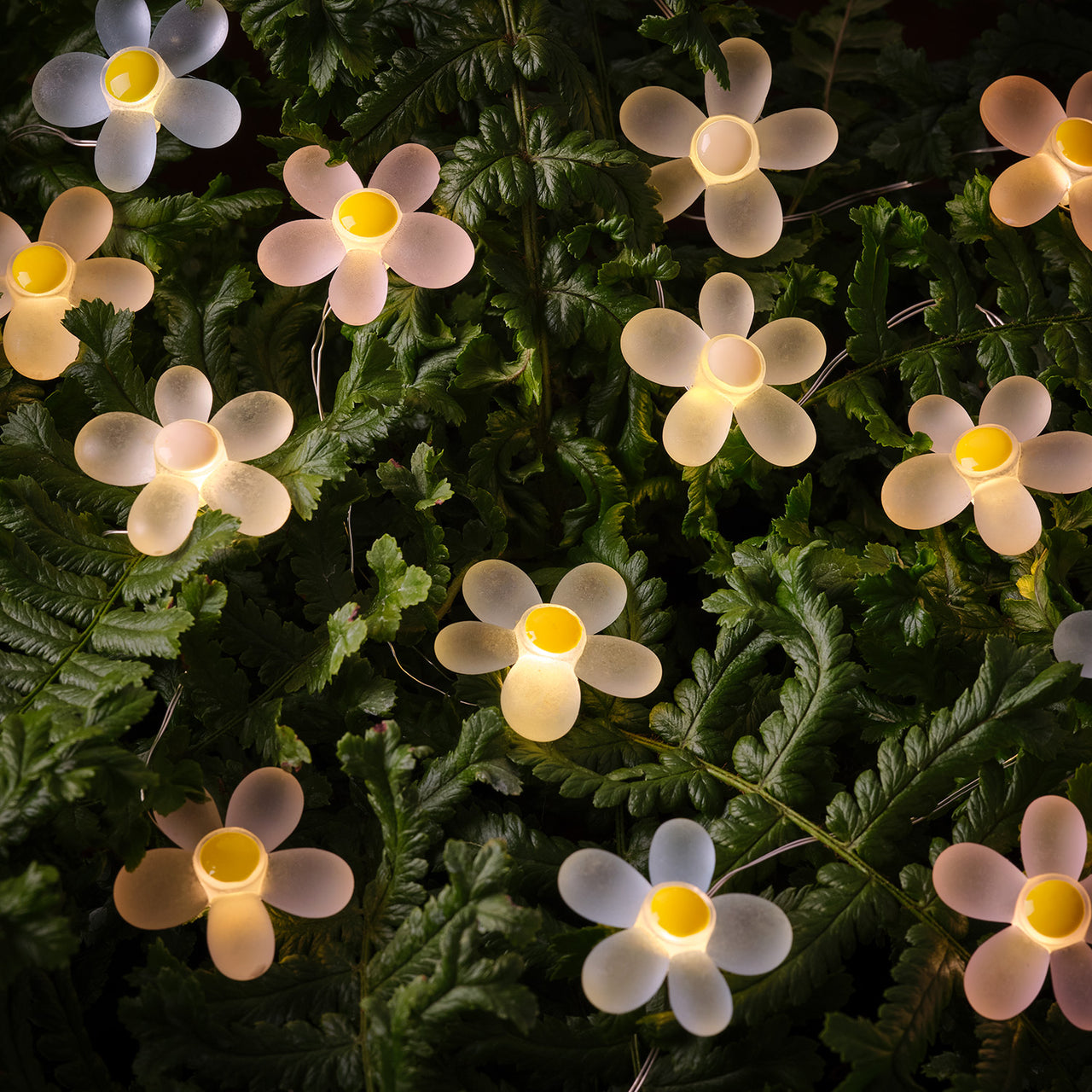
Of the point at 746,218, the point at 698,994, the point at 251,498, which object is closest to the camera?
the point at 698,994

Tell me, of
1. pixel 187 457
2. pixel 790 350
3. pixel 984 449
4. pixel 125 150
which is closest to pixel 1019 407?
pixel 984 449

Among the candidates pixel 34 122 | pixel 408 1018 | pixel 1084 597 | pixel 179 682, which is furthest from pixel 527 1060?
pixel 34 122

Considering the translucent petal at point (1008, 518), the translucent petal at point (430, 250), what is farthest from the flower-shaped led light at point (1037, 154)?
the translucent petal at point (430, 250)

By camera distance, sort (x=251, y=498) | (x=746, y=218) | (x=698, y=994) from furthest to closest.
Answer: (x=746, y=218) < (x=251, y=498) < (x=698, y=994)

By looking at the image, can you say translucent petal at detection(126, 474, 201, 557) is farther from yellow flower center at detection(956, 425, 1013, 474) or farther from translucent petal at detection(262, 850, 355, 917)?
yellow flower center at detection(956, 425, 1013, 474)

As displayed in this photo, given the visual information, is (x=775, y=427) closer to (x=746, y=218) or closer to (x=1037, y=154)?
(x=746, y=218)

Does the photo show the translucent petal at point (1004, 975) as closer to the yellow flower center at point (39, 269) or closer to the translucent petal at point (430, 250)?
the translucent petal at point (430, 250)

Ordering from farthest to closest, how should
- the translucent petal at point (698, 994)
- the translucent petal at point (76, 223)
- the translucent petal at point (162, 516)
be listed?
the translucent petal at point (76, 223) → the translucent petal at point (162, 516) → the translucent petal at point (698, 994)
